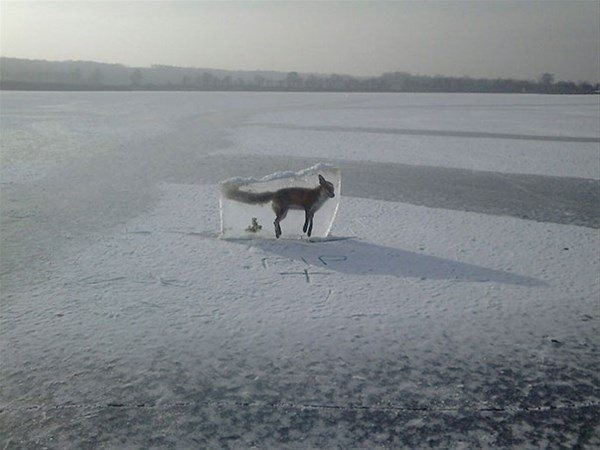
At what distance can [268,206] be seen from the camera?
16.2 feet

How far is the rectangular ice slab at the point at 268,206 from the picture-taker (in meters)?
4.88

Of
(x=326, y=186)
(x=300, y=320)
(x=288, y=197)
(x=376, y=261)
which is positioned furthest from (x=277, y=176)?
(x=300, y=320)

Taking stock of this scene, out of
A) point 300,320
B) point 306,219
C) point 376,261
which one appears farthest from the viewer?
point 306,219

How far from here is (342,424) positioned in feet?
7.95

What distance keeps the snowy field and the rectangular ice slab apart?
175 mm

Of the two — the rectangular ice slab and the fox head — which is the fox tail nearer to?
the rectangular ice slab

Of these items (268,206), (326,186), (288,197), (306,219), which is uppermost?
(326,186)

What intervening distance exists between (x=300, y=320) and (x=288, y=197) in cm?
170

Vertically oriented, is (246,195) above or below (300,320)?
above

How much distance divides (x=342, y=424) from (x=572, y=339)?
1.96m

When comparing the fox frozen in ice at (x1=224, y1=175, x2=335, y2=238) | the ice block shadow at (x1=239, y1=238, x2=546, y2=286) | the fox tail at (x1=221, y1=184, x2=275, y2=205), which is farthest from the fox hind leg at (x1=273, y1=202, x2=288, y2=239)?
the ice block shadow at (x1=239, y1=238, x2=546, y2=286)

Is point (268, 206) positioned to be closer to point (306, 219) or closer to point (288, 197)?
point (288, 197)

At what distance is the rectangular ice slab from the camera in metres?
4.88

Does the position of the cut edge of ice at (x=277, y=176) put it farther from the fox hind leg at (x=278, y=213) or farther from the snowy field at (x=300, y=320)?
the snowy field at (x=300, y=320)
